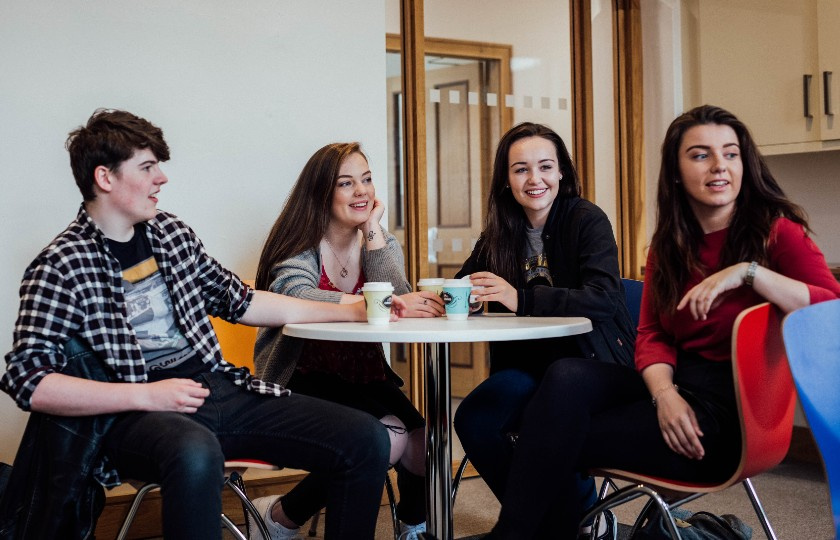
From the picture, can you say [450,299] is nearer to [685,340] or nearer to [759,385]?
[685,340]

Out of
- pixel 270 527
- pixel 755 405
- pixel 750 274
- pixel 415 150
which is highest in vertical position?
pixel 415 150

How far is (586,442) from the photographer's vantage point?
197 cm

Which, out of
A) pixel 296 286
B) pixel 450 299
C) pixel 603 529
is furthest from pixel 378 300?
pixel 603 529

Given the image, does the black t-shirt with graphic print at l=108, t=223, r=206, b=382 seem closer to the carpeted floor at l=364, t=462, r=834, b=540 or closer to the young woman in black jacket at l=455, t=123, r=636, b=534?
the young woman in black jacket at l=455, t=123, r=636, b=534

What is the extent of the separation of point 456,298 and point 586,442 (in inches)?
19.4

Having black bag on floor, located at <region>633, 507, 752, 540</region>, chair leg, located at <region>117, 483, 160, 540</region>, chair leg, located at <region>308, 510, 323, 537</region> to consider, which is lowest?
chair leg, located at <region>308, 510, 323, 537</region>

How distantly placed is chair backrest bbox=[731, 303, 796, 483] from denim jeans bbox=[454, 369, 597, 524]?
68 centimetres

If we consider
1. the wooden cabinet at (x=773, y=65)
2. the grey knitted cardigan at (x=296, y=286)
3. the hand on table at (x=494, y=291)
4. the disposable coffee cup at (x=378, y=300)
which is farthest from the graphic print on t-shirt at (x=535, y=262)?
the wooden cabinet at (x=773, y=65)

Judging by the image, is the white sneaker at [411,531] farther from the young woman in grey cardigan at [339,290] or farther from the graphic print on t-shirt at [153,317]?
the graphic print on t-shirt at [153,317]

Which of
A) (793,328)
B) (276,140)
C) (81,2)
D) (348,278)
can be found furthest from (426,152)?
(793,328)

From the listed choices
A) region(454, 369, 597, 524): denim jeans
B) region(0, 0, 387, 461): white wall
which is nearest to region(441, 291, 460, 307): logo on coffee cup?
region(454, 369, 597, 524): denim jeans

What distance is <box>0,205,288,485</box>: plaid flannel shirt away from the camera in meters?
1.83

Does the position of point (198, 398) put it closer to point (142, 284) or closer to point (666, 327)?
point (142, 284)

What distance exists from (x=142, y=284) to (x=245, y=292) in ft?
1.02
